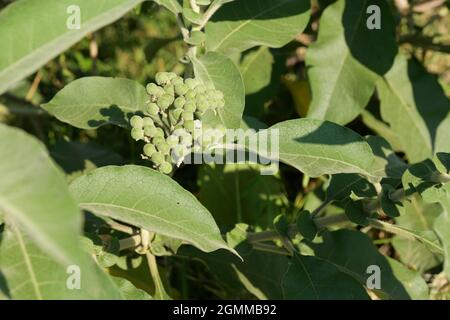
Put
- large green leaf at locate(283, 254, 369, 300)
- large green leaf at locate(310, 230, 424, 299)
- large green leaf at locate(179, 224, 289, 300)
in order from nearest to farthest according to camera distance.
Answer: large green leaf at locate(283, 254, 369, 300)
large green leaf at locate(310, 230, 424, 299)
large green leaf at locate(179, 224, 289, 300)

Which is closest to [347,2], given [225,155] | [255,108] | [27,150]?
[255,108]

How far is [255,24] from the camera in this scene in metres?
1.64

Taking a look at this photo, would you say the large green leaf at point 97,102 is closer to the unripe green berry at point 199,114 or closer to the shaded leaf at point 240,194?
the unripe green berry at point 199,114

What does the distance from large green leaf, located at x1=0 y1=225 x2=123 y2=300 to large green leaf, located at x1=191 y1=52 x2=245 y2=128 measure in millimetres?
476

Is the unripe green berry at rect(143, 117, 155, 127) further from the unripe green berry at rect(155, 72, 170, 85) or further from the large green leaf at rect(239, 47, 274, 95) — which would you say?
the large green leaf at rect(239, 47, 274, 95)

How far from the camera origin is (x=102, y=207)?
119 cm

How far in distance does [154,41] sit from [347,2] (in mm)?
700

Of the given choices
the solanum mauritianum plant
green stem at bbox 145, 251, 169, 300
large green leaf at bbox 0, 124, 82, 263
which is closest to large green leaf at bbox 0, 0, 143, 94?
Answer: the solanum mauritianum plant

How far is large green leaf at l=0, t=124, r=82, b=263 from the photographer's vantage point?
2.19ft

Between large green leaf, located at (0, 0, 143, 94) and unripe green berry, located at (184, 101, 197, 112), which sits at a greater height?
large green leaf, located at (0, 0, 143, 94)

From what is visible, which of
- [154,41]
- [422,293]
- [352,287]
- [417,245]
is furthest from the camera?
[154,41]

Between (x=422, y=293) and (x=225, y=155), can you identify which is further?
(x=422, y=293)

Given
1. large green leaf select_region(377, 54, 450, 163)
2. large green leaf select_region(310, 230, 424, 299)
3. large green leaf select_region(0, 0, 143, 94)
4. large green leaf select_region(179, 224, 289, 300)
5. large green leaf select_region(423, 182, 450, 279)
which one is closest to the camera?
large green leaf select_region(0, 0, 143, 94)

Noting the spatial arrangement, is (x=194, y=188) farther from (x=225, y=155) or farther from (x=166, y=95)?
(x=166, y=95)
